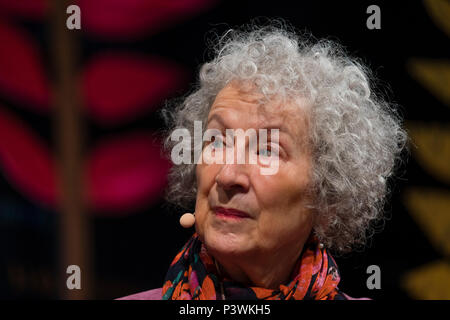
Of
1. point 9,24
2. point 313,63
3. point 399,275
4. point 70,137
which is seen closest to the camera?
point 313,63

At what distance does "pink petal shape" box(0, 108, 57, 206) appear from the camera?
275 centimetres

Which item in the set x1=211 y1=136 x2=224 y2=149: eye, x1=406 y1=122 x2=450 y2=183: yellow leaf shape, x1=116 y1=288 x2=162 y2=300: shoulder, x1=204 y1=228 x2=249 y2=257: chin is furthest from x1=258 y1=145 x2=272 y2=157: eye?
x1=406 y1=122 x2=450 y2=183: yellow leaf shape

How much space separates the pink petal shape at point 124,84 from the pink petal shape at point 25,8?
34 cm

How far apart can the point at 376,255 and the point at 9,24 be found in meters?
1.99

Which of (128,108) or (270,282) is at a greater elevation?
(128,108)

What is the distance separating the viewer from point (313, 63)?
163 cm

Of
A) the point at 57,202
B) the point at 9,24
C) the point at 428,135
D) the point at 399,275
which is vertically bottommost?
the point at 399,275

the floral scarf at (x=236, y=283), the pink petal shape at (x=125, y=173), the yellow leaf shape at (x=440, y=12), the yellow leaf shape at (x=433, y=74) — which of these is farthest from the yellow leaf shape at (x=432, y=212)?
the pink petal shape at (x=125, y=173)

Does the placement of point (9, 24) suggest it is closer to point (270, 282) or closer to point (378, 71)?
point (378, 71)

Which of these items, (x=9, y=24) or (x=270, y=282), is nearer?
(x=270, y=282)

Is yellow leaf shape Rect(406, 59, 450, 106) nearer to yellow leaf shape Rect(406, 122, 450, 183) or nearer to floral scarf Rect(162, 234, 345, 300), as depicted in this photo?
yellow leaf shape Rect(406, 122, 450, 183)

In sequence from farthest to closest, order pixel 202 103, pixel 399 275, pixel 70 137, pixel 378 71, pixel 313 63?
pixel 70 137 < pixel 399 275 < pixel 378 71 < pixel 202 103 < pixel 313 63

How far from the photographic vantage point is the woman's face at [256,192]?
146cm
